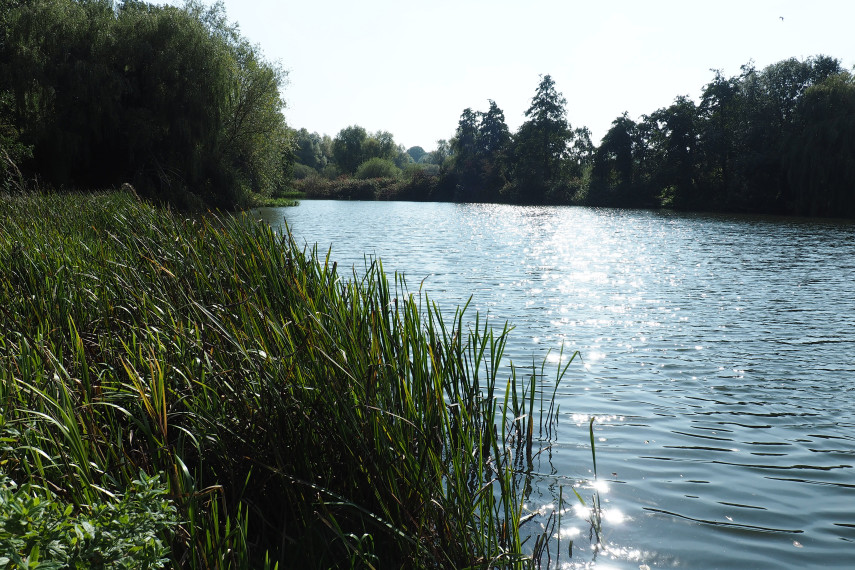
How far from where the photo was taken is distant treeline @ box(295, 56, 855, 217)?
117 feet

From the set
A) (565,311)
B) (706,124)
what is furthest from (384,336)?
(706,124)

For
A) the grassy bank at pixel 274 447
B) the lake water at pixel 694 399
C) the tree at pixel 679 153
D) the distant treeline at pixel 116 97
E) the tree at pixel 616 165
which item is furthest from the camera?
the tree at pixel 616 165

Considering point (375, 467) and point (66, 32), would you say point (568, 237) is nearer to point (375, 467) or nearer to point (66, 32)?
point (66, 32)

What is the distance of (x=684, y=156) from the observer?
161 ft

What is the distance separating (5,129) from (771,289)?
21884 mm

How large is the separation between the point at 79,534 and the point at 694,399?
5.81 metres

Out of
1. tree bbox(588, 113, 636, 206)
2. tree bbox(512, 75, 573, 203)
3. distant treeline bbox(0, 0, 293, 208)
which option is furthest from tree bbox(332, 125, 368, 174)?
distant treeline bbox(0, 0, 293, 208)

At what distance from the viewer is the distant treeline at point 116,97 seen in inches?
818

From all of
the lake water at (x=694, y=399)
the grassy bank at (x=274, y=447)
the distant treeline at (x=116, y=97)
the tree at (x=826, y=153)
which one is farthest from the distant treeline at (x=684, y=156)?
the grassy bank at (x=274, y=447)

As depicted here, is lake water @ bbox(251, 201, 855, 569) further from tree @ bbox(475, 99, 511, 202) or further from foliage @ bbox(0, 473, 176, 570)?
tree @ bbox(475, 99, 511, 202)

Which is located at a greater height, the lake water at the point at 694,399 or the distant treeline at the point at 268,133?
the distant treeline at the point at 268,133

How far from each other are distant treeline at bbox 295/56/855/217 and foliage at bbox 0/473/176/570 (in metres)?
35.5

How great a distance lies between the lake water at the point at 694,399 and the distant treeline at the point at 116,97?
1070 centimetres

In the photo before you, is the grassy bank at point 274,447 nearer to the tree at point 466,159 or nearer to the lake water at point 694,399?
the lake water at point 694,399
